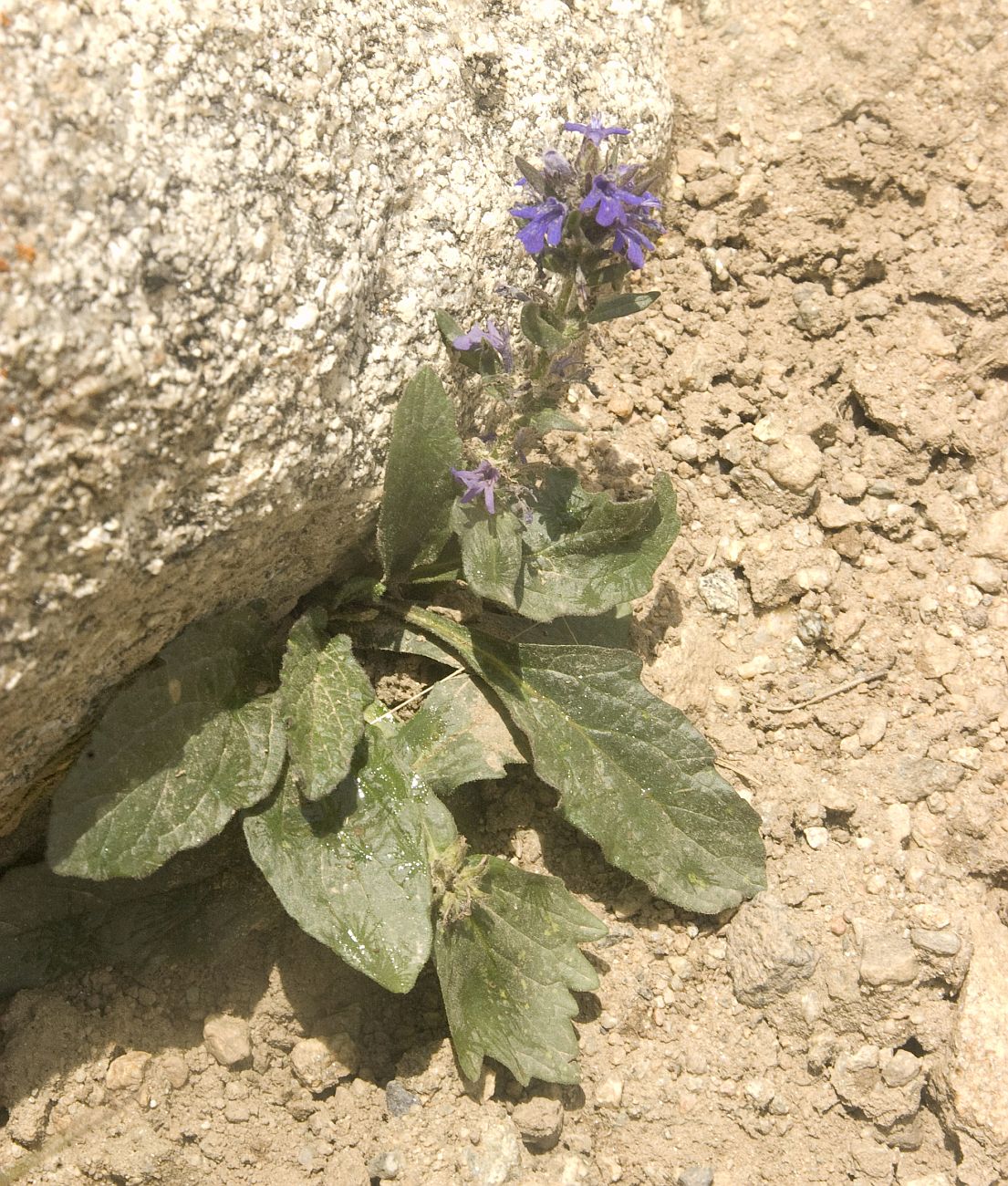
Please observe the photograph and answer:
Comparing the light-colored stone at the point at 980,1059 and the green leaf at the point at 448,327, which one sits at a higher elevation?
the green leaf at the point at 448,327

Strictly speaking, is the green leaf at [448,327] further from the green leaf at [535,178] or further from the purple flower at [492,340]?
the green leaf at [535,178]

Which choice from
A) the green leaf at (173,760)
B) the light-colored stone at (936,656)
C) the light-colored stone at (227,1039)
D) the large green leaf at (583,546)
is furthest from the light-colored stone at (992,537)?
the light-colored stone at (227,1039)

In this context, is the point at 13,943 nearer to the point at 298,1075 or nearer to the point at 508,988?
the point at 298,1075

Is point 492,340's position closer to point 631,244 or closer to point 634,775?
point 631,244

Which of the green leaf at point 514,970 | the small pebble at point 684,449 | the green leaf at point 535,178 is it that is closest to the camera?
the green leaf at point 535,178

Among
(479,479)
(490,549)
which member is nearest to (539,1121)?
(490,549)

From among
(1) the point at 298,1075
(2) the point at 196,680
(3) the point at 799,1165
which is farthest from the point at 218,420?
(3) the point at 799,1165

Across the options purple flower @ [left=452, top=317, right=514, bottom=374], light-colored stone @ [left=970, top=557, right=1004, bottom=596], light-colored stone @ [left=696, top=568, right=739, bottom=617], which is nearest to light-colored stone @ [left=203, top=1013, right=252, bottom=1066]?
light-colored stone @ [left=696, top=568, right=739, bottom=617]

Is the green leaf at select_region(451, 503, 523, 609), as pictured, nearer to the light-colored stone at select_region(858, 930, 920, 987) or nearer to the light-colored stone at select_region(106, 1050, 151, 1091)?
the light-colored stone at select_region(858, 930, 920, 987)
